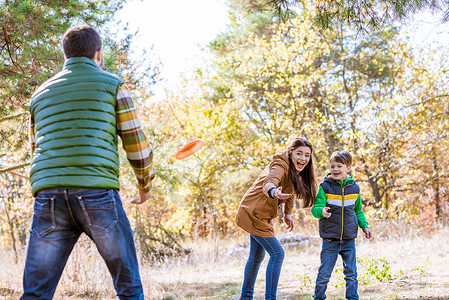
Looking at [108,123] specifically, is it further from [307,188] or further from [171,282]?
[171,282]

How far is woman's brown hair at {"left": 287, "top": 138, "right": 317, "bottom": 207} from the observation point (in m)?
3.99

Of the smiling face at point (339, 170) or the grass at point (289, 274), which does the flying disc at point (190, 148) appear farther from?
the grass at point (289, 274)

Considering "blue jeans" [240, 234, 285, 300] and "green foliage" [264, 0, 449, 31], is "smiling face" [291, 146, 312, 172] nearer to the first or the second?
"blue jeans" [240, 234, 285, 300]

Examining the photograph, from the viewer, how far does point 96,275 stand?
218 inches

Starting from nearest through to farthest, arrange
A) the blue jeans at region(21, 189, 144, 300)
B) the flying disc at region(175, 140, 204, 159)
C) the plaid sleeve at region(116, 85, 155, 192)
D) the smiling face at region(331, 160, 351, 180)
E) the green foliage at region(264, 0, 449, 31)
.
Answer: the blue jeans at region(21, 189, 144, 300) < the plaid sleeve at region(116, 85, 155, 192) < the flying disc at region(175, 140, 204, 159) < the smiling face at region(331, 160, 351, 180) < the green foliage at region(264, 0, 449, 31)

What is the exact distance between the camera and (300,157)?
394 cm

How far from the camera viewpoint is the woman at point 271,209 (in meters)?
3.81

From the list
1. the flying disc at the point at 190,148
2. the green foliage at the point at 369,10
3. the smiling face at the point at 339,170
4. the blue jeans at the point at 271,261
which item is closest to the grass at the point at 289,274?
the blue jeans at the point at 271,261

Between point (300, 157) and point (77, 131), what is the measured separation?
2.42 m

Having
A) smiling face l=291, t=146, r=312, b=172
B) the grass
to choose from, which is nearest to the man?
smiling face l=291, t=146, r=312, b=172

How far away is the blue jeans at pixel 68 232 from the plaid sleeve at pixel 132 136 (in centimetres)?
22

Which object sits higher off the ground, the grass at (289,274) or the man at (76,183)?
the man at (76,183)

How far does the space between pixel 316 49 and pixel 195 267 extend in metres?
7.74

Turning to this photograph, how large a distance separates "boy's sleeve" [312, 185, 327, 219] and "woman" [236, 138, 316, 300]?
0.20ft
